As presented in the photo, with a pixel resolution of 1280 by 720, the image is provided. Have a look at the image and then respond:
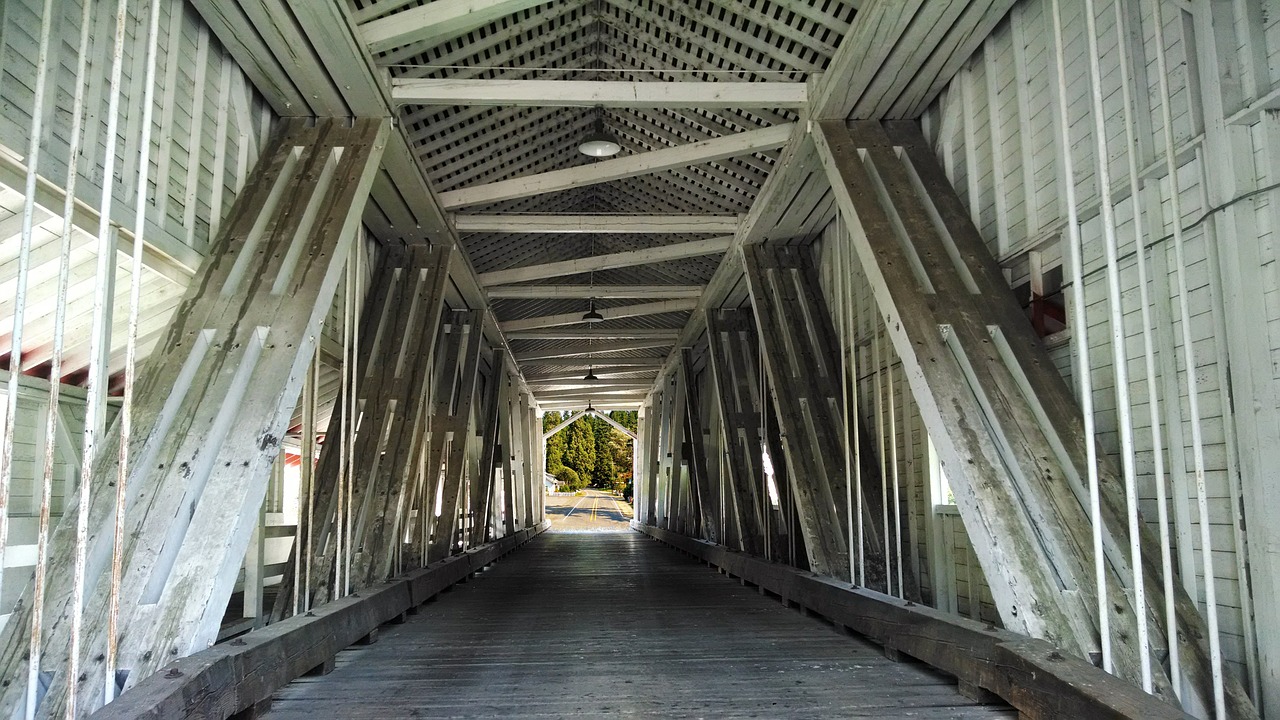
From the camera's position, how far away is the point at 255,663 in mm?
2732

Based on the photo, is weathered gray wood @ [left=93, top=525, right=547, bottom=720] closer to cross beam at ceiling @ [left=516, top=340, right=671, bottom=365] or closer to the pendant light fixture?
the pendant light fixture

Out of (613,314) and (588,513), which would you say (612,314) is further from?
(588,513)

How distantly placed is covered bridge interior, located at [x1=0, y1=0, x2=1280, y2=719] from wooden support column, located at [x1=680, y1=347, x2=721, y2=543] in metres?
2.76

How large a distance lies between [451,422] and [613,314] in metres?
2.78

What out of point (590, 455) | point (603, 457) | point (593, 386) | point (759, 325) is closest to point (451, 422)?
point (759, 325)

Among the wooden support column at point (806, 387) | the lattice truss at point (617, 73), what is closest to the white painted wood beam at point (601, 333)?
the lattice truss at point (617, 73)

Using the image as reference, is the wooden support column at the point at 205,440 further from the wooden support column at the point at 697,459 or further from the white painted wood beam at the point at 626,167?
the wooden support column at the point at 697,459

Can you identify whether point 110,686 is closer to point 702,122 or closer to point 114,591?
point 114,591

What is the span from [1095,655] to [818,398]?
141 inches

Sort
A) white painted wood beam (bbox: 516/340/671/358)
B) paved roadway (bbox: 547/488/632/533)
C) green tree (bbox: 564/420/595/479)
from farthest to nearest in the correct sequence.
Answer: green tree (bbox: 564/420/595/479) < paved roadway (bbox: 547/488/632/533) < white painted wood beam (bbox: 516/340/671/358)

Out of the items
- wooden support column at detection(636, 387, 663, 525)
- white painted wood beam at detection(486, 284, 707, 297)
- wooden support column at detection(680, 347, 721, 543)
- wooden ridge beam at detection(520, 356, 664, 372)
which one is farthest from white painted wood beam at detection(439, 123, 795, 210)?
wooden support column at detection(636, 387, 663, 525)

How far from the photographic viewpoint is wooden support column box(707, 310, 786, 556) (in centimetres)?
776

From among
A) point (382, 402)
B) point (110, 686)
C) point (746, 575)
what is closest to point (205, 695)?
point (110, 686)

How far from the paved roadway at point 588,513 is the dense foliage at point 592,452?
8.22 ft
